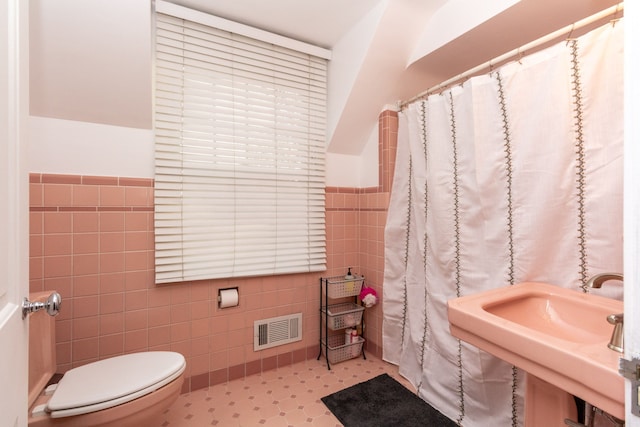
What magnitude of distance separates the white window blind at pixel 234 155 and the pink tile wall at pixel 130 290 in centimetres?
12

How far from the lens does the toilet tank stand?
1.20 meters

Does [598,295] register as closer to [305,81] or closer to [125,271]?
[305,81]

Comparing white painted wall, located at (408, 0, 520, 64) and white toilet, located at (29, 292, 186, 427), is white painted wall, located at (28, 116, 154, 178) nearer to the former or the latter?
white toilet, located at (29, 292, 186, 427)

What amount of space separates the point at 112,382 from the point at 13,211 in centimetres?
98

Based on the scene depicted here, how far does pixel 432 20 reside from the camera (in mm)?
1751

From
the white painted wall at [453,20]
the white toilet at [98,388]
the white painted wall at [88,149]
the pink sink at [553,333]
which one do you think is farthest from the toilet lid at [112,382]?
the white painted wall at [453,20]

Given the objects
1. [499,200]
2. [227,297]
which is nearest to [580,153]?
[499,200]

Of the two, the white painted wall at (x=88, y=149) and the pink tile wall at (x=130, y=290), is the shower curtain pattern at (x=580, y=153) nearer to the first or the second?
the pink tile wall at (x=130, y=290)

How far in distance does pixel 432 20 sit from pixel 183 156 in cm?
174

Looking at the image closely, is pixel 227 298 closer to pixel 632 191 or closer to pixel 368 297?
pixel 368 297

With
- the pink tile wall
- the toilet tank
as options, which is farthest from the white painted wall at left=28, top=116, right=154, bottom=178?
the toilet tank

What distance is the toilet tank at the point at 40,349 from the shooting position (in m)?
1.20

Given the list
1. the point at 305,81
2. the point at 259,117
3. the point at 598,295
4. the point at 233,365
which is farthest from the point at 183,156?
the point at 598,295

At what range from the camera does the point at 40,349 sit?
128 centimetres
